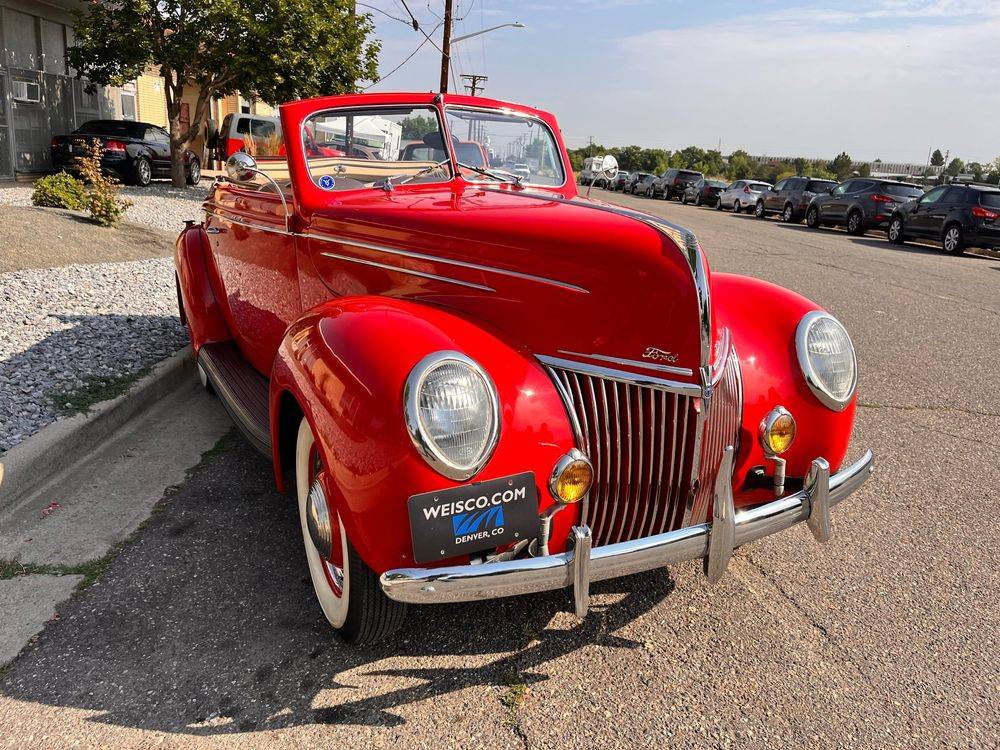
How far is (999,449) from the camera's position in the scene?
450 cm

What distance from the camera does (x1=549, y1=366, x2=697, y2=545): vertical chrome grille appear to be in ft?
8.05

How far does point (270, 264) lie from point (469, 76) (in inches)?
1893

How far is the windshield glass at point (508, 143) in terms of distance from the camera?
149 inches

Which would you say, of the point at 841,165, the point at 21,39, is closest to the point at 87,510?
the point at 21,39

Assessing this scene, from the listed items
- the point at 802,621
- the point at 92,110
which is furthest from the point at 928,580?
the point at 92,110

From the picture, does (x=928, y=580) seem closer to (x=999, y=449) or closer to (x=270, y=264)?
(x=999, y=449)

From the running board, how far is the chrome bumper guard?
1.29 meters

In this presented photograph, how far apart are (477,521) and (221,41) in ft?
49.0

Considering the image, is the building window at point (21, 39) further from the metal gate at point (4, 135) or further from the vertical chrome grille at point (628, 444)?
the vertical chrome grille at point (628, 444)

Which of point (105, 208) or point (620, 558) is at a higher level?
point (105, 208)

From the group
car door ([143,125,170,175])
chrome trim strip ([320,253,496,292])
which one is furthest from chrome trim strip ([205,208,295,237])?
car door ([143,125,170,175])

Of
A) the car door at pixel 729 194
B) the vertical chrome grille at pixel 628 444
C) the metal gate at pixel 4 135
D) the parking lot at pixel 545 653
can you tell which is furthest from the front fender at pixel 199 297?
the car door at pixel 729 194

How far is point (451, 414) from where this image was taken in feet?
7.06

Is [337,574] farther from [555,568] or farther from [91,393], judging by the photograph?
[91,393]
